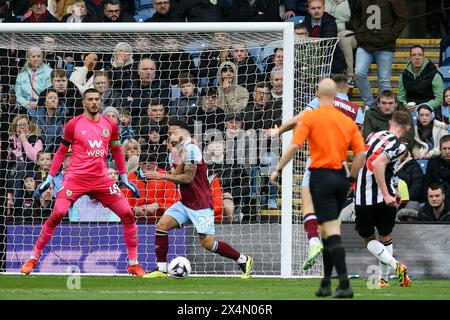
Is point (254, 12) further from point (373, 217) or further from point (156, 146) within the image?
point (373, 217)

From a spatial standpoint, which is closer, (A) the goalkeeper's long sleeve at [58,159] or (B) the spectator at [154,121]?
(A) the goalkeeper's long sleeve at [58,159]

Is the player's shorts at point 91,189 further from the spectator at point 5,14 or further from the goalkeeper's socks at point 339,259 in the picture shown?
the spectator at point 5,14

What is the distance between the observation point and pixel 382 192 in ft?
45.4

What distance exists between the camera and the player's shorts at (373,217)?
46.5ft

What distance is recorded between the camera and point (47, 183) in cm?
1515

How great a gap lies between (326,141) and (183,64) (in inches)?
270

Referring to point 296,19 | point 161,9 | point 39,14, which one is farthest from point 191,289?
point 296,19

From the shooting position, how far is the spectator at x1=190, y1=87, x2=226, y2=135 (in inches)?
683

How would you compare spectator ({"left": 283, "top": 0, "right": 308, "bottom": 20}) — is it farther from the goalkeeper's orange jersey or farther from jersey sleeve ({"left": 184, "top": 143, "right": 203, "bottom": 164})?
the goalkeeper's orange jersey

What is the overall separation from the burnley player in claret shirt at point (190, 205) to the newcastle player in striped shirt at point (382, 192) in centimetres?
205

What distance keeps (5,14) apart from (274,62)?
5.83 metres

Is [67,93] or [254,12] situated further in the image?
[254,12]

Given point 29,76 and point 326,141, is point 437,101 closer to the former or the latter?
point 29,76

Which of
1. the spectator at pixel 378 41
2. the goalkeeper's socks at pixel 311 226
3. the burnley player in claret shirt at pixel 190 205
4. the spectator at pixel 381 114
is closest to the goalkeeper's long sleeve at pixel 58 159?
the burnley player in claret shirt at pixel 190 205
